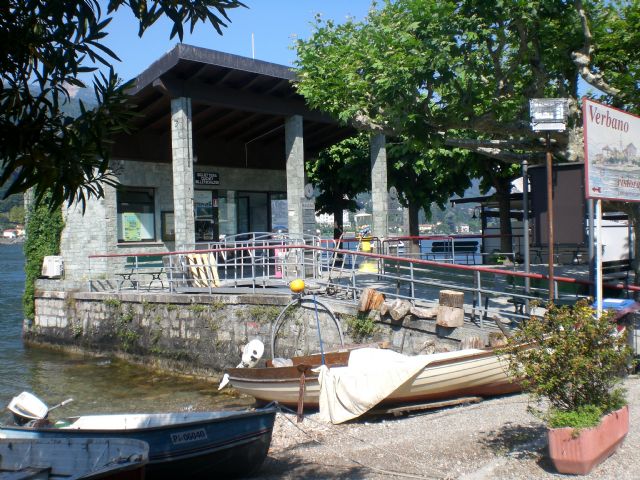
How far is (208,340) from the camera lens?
14961 mm

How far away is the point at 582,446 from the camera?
5727mm

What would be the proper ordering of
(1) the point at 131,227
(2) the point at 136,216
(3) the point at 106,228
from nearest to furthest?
(3) the point at 106,228
(1) the point at 131,227
(2) the point at 136,216

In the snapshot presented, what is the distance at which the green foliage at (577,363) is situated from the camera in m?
5.89

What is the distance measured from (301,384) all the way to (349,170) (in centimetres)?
1632

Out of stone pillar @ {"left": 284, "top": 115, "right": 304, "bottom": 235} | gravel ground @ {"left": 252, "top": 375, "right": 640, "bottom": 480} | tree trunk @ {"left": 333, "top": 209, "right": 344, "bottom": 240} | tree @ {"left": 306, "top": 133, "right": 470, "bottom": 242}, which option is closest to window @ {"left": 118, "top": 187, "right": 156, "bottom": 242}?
stone pillar @ {"left": 284, "top": 115, "right": 304, "bottom": 235}

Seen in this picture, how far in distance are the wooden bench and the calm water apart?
7.14 ft

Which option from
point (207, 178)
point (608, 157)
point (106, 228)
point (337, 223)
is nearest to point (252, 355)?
point (608, 157)

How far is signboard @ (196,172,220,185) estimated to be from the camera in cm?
2167

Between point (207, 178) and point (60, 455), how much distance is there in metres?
15.6

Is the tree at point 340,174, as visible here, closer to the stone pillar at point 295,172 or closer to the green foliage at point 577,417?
the stone pillar at point 295,172

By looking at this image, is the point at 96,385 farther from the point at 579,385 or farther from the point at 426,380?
the point at 579,385

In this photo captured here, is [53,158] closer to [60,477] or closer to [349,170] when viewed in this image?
[60,477]

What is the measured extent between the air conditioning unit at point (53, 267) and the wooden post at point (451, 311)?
13.9 m

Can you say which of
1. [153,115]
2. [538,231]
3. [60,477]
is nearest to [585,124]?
[538,231]
